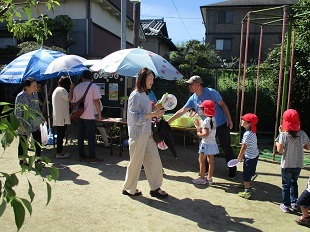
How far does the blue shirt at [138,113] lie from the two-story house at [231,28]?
Answer: 98.7 ft

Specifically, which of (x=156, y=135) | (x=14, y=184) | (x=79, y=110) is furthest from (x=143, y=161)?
(x=14, y=184)

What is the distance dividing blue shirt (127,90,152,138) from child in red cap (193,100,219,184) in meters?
0.99

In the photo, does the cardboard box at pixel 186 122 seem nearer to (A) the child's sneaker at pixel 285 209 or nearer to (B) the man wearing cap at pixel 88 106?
(B) the man wearing cap at pixel 88 106

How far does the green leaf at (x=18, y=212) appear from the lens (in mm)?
1022

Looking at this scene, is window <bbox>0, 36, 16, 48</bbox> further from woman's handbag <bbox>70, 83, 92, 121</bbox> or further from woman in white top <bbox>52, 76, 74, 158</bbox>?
woman's handbag <bbox>70, 83, 92, 121</bbox>

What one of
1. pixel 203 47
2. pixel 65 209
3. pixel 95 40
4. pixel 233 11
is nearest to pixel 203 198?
pixel 65 209

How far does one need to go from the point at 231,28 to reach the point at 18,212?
3518cm

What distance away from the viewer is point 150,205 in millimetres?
4086

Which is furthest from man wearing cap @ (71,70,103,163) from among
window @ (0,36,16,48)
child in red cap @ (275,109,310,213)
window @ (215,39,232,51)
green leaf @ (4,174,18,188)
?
window @ (215,39,232,51)

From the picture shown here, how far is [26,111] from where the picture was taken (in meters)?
1.21

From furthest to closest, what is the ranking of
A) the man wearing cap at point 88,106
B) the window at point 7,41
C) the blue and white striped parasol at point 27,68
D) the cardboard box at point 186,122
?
the window at point 7,41 → the cardboard box at point 186,122 → the blue and white striped parasol at point 27,68 → the man wearing cap at point 88,106

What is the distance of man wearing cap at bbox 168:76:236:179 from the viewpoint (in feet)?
16.6

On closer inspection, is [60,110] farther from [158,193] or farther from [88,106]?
Answer: [158,193]

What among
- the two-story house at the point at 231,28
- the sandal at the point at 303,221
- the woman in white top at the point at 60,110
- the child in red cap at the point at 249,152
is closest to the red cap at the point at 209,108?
the child in red cap at the point at 249,152
